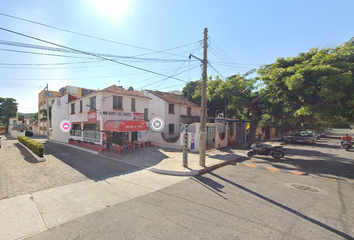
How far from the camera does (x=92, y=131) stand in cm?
1520

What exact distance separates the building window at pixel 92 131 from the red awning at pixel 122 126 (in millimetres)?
1560

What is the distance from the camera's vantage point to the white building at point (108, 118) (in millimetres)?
13547

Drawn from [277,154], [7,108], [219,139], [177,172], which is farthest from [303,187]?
[7,108]

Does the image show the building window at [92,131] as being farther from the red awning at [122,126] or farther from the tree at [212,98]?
the tree at [212,98]

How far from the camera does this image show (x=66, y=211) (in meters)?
4.54

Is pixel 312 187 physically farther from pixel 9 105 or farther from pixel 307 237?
pixel 9 105

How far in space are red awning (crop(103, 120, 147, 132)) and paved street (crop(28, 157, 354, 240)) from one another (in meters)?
7.41

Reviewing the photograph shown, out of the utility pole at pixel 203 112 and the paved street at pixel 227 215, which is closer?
the paved street at pixel 227 215

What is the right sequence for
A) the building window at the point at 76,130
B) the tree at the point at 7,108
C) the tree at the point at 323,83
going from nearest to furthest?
the tree at the point at 323,83
the building window at the point at 76,130
the tree at the point at 7,108

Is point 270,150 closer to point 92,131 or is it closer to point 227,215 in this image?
point 227,215

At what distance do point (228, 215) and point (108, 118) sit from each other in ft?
40.7

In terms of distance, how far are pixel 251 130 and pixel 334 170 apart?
7.52m

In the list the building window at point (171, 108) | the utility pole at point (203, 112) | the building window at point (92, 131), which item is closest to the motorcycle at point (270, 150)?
the utility pole at point (203, 112)

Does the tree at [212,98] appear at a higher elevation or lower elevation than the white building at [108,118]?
higher
